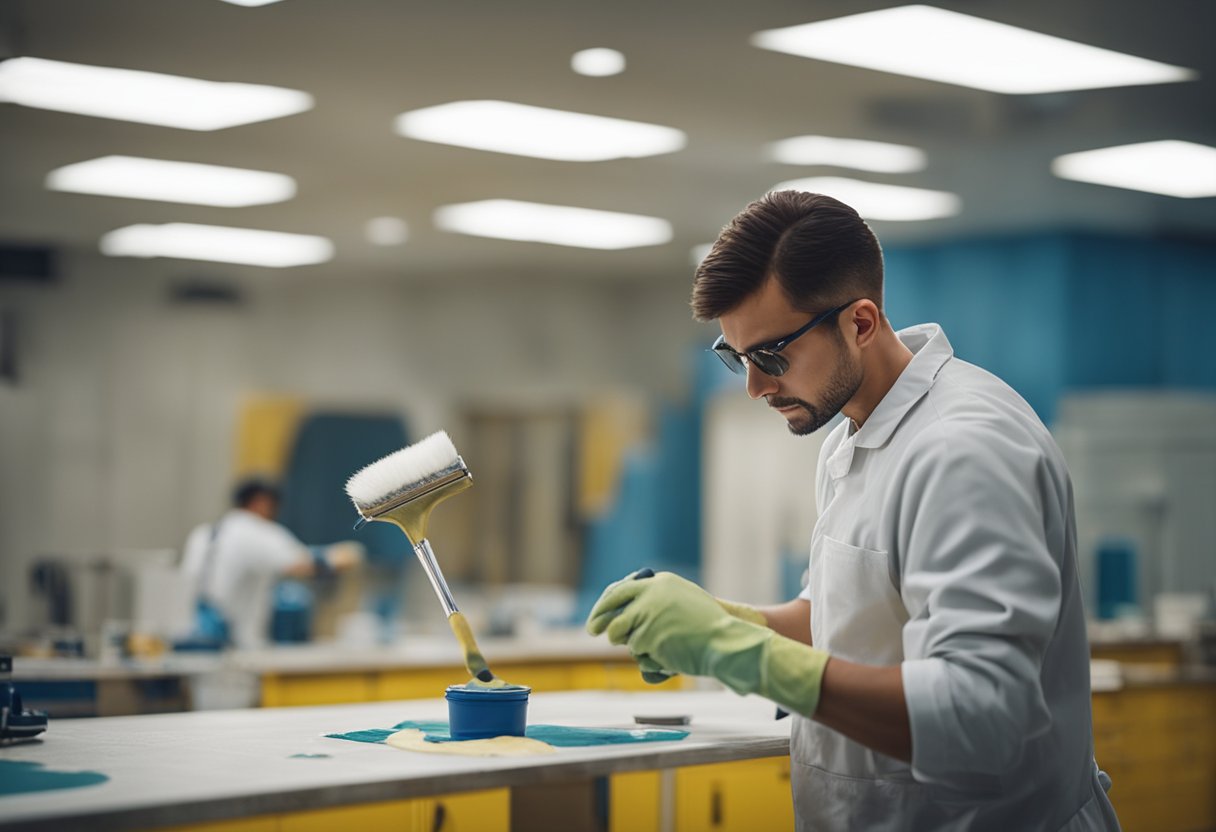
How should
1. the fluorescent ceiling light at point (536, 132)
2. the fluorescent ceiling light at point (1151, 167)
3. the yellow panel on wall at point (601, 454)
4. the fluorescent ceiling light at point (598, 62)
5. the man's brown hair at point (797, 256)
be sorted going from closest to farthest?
1. the man's brown hair at point (797, 256)
2. the fluorescent ceiling light at point (598, 62)
3. the fluorescent ceiling light at point (536, 132)
4. the fluorescent ceiling light at point (1151, 167)
5. the yellow panel on wall at point (601, 454)

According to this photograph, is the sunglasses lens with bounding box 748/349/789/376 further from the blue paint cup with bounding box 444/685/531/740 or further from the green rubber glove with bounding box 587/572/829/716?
the blue paint cup with bounding box 444/685/531/740

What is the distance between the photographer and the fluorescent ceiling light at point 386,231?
777 centimetres

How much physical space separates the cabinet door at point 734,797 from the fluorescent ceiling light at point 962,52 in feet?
7.68

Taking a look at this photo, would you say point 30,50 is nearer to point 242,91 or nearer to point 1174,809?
point 242,91

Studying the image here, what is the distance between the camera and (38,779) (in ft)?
6.38

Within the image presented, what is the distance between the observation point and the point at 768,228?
217 cm

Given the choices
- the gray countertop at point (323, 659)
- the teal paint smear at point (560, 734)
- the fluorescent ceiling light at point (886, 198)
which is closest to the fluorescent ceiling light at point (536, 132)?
the fluorescent ceiling light at point (886, 198)

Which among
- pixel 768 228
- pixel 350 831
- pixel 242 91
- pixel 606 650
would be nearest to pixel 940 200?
pixel 606 650

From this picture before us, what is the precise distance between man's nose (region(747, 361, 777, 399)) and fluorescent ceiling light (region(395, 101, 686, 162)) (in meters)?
3.53

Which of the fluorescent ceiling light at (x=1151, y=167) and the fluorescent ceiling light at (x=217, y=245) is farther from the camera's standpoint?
the fluorescent ceiling light at (x=217, y=245)

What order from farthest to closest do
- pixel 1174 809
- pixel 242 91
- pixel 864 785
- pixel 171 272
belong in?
pixel 171 272, pixel 1174 809, pixel 242 91, pixel 864 785

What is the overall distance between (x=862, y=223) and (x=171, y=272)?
23.4 ft

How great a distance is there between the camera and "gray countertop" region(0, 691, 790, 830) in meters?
1.77

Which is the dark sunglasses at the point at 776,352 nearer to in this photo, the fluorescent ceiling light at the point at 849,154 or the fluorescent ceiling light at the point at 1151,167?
the fluorescent ceiling light at the point at 849,154
